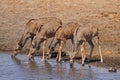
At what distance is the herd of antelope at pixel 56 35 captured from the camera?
18.8m

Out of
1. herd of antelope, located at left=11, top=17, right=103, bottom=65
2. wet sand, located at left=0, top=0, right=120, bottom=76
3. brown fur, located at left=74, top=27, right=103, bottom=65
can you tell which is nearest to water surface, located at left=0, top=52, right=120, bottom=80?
herd of antelope, located at left=11, top=17, right=103, bottom=65

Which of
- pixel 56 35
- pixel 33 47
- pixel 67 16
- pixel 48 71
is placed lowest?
pixel 48 71

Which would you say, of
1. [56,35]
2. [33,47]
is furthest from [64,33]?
[33,47]

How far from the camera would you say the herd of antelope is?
1880 cm

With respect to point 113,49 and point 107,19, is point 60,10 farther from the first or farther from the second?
point 113,49

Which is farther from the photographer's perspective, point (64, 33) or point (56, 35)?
point (56, 35)

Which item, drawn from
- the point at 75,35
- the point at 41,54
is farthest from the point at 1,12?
the point at 75,35

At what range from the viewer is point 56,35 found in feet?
64.8

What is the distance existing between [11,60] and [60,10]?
9203 millimetres

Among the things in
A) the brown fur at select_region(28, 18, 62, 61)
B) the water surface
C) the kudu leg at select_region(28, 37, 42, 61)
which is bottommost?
the water surface

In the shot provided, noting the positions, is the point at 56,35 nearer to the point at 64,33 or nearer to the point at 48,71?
the point at 64,33

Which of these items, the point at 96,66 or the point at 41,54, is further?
the point at 41,54

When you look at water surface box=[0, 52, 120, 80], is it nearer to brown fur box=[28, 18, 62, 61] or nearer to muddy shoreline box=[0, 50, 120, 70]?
muddy shoreline box=[0, 50, 120, 70]

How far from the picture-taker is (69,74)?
16.9m
